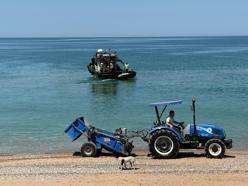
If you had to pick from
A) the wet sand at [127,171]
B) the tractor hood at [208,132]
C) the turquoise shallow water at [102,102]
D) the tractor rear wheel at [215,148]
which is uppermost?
the tractor hood at [208,132]

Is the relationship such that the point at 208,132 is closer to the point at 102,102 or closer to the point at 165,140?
the point at 165,140

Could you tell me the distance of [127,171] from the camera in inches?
610

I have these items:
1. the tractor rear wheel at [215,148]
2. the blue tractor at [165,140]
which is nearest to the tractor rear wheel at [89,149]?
the blue tractor at [165,140]

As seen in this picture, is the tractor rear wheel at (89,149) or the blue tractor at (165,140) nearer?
the blue tractor at (165,140)

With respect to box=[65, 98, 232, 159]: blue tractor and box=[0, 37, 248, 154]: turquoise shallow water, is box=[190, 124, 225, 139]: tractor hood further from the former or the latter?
box=[0, 37, 248, 154]: turquoise shallow water

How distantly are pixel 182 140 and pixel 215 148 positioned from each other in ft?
3.67

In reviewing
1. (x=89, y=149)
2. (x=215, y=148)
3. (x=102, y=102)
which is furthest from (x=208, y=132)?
(x=102, y=102)

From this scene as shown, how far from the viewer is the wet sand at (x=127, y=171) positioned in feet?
46.9

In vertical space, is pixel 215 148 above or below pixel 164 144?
below

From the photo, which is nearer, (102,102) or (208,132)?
(208,132)

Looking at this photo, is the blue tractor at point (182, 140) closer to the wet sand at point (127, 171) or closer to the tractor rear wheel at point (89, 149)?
the wet sand at point (127, 171)

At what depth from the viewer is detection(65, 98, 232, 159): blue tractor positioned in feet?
55.9

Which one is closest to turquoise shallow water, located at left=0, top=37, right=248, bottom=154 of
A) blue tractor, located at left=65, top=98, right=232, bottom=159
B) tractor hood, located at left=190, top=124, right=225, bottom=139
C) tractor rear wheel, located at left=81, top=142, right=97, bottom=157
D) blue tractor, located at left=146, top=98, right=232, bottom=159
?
tractor rear wheel, located at left=81, top=142, right=97, bottom=157

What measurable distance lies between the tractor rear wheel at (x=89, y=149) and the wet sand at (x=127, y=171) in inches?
12.9
